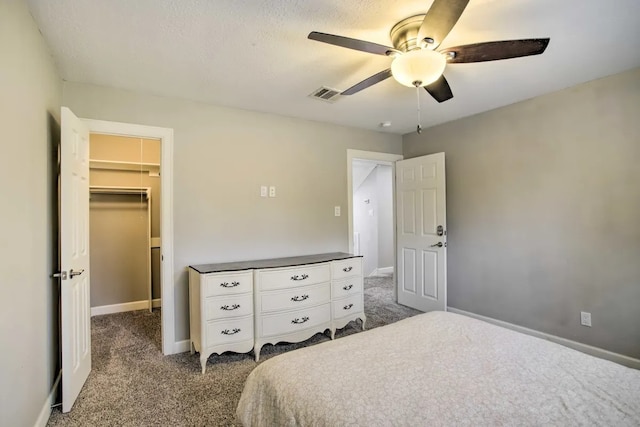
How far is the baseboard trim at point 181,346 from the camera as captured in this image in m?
2.97

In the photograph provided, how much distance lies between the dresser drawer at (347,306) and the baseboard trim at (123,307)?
2267 mm

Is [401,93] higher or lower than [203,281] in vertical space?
higher

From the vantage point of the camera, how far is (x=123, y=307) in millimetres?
4203

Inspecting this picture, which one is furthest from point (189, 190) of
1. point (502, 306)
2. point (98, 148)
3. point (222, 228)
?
point (502, 306)

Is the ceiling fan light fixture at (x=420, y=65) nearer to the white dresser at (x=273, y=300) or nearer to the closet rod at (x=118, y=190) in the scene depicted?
the white dresser at (x=273, y=300)

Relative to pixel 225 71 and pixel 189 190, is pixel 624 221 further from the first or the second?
pixel 189 190

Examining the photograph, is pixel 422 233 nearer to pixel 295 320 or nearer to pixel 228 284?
pixel 295 320

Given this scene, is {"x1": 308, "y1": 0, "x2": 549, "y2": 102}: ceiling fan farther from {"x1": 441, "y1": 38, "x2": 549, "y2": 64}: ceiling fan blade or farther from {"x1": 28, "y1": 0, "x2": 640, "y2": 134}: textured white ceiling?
{"x1": 28, "y1": 0, "x2": 640, "y2": 134}: textured white ceiling

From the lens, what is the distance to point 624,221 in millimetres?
2578

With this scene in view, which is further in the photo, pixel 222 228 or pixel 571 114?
pixel 222 228

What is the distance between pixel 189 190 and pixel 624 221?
3.77 meters

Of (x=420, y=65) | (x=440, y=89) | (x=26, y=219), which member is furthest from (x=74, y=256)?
(x=440, y=89)

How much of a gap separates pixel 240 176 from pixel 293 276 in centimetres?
119

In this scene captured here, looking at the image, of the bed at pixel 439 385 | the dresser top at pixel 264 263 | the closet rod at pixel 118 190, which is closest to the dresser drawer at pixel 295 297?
the dresser top at pixel 264 263
